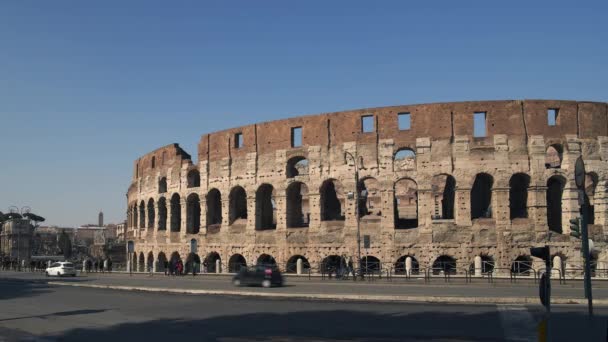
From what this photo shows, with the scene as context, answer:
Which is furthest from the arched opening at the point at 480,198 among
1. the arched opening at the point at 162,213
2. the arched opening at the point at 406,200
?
the arched opening at the point at 162,213

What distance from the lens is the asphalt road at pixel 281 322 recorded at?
11.5 meters

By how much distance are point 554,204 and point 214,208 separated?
25.1 metres

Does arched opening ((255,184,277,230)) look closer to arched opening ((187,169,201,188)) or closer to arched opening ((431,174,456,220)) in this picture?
arched opening ((187,169,201,188))

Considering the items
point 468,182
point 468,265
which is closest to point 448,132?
point 468,182

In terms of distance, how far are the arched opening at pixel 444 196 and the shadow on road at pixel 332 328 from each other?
896 inches

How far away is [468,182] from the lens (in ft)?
114

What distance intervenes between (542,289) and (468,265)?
88.7ft

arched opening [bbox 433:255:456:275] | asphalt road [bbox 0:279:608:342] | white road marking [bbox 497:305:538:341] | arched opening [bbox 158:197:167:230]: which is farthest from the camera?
arched opening [bbox 158:197:167:230]

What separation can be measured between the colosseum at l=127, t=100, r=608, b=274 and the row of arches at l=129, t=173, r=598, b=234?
0.12 metres

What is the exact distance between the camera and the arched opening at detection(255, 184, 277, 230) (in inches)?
1608

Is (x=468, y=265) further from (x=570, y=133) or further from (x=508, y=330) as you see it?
(x=508, y=330)

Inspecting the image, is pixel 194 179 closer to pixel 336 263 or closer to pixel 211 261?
pixel 211 261

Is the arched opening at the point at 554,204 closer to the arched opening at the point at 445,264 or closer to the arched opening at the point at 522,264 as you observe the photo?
the arched opening at the point at 522,264

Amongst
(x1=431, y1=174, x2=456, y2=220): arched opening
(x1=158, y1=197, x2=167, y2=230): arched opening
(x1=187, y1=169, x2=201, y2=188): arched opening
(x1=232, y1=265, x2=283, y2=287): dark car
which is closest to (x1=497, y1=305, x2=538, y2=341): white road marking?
(x1=232, y1=265, x2=283, y2=287): dark car
